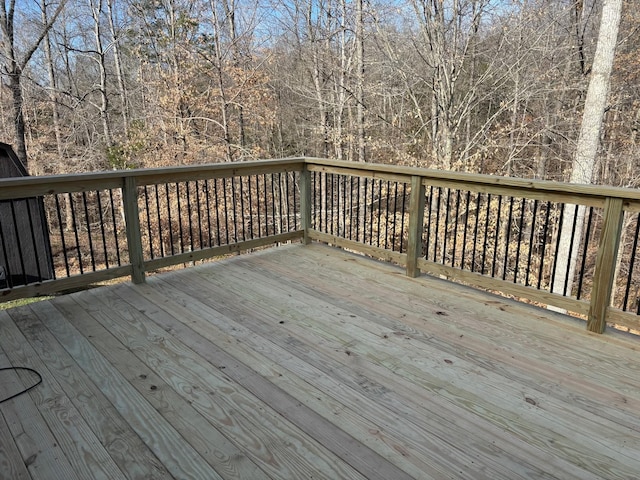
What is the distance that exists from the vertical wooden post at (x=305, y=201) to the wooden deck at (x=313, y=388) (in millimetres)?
1458

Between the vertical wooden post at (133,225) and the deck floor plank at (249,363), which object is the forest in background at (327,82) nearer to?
the vertical wooden post at (133,225)

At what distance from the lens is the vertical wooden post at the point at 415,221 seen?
12.2 feet

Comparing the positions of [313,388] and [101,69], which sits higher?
[101,69]

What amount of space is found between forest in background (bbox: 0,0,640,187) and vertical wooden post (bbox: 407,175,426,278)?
17.8ft

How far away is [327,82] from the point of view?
11.2 meters

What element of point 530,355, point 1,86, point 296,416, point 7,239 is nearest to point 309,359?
point 296,416

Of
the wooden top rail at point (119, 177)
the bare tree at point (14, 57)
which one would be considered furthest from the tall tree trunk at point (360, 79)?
the bare tree at point (14, 57)

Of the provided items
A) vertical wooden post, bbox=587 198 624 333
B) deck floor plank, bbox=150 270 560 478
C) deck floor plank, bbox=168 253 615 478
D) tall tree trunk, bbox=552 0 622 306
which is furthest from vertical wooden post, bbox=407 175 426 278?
tall tree trunk, bbox=552 0 622 306

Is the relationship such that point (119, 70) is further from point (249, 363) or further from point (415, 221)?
point (249, 363)

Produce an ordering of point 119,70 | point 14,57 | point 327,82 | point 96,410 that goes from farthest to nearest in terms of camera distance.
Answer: point 119,70
point 327,82
point 14,57
point 96,410

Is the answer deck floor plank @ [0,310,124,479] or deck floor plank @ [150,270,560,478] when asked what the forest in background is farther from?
deck floor plank @ [0,310,124,479]

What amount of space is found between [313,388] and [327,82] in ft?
32.8

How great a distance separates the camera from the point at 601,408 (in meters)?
2.10

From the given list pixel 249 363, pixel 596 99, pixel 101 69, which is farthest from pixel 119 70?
pixel 249 363
